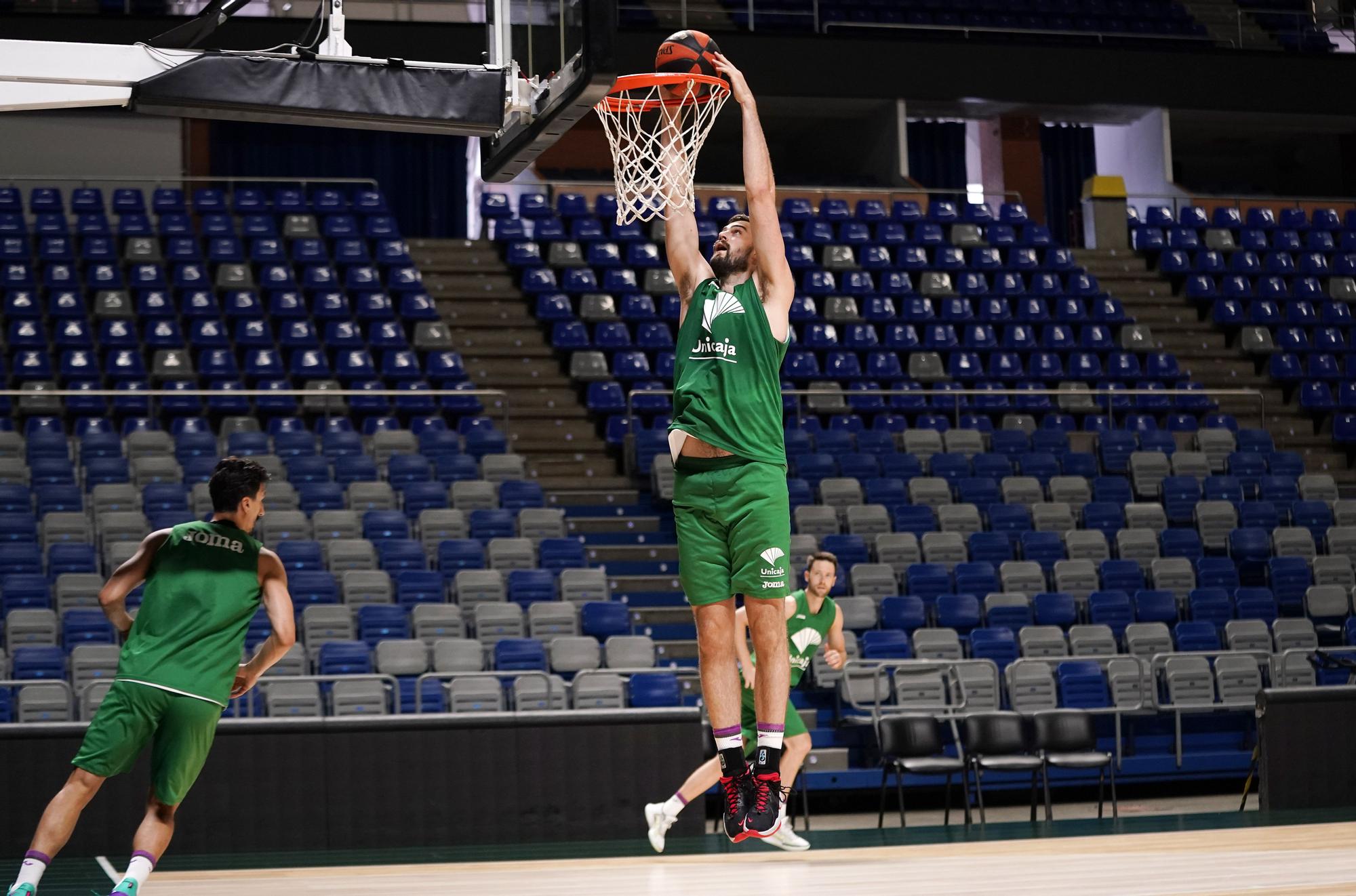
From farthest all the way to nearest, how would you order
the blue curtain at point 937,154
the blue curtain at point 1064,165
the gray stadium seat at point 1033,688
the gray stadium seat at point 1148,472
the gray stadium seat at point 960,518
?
the blue curtain at point 1064,165, the blue curtain at point 937,154, the gray stadium seat at point 1148,472, the gray stadium seat at point 960,518, the gray stadium seat at point 1033,688

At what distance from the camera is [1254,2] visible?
24875mm

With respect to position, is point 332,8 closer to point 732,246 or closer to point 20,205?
point 732,246

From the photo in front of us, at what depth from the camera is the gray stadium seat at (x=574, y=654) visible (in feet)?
38.7

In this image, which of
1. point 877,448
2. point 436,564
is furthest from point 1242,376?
point 436,564

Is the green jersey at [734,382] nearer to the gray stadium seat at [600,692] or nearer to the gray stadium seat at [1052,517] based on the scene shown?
the gray stadium seat at [600,692]

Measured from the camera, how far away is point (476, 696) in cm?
1091

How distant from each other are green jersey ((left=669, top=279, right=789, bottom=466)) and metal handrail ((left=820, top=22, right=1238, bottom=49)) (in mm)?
17893

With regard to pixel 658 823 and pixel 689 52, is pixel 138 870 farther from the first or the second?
pixel 689 52

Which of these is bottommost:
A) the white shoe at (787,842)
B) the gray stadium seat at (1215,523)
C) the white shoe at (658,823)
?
the white shoe at (787,842)

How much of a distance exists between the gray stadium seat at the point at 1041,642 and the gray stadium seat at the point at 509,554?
4.35 m

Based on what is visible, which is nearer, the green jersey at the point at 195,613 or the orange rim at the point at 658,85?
the orange rim at the point at 658,85

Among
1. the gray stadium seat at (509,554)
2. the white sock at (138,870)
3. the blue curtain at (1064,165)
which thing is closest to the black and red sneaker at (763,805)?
the white sock at (138,870)

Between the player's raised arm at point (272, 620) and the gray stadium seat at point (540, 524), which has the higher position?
the gray stadium seat at point (540, 524)

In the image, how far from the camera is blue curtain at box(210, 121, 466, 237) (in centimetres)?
2250
